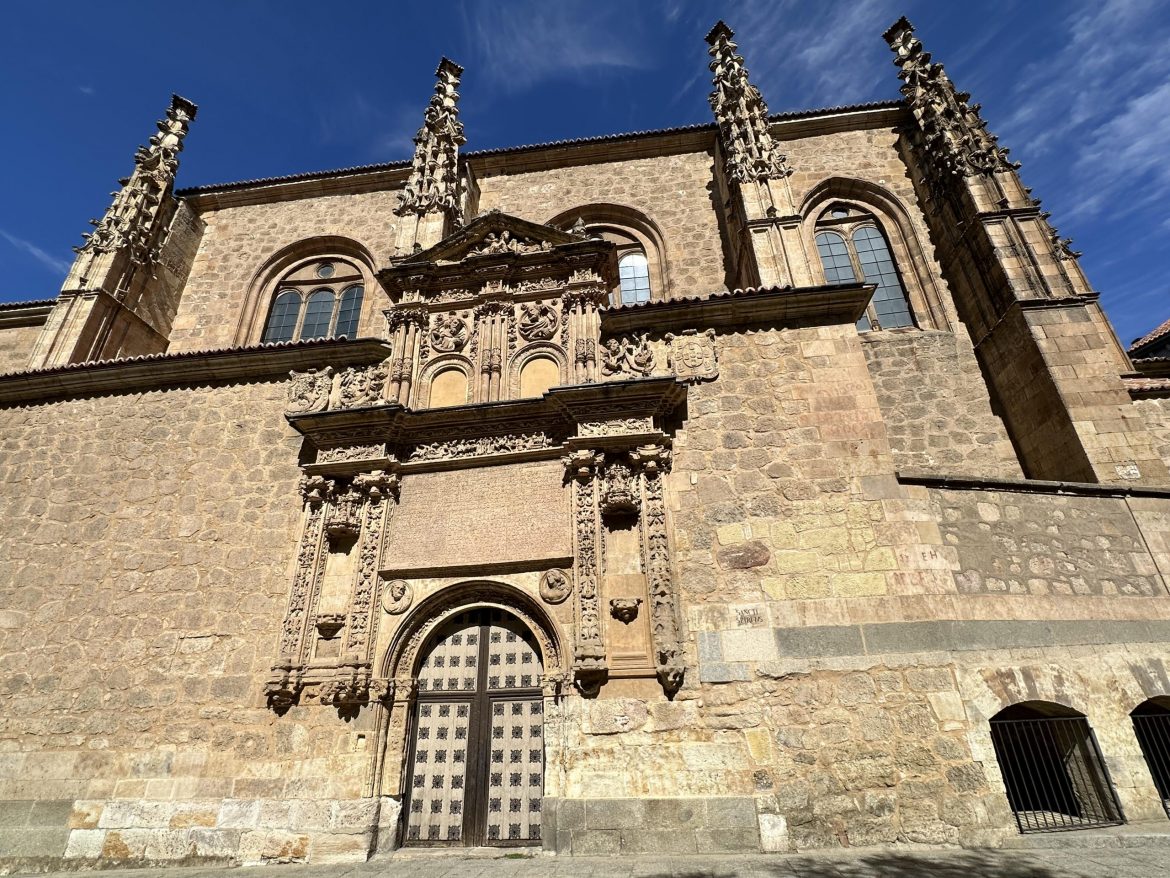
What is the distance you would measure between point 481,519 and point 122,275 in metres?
11.0

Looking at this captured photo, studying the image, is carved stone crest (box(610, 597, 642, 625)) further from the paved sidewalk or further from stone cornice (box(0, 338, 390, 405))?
stone cornice (box(0, 338, 390, 405))

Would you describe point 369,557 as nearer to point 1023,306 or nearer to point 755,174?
point 755,174

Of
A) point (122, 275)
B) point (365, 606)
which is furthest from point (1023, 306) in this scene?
point (122, 275)

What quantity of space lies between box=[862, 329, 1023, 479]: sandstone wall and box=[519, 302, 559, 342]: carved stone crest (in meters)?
5.96

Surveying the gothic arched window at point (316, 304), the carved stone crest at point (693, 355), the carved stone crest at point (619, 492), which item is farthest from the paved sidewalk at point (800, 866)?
the gothic arched window at point (316, 304)

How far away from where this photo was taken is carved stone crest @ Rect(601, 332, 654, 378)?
7434mm

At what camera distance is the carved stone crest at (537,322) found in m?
8.04

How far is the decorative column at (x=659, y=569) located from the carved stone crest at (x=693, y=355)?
1.15 m

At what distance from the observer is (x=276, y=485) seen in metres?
7.50

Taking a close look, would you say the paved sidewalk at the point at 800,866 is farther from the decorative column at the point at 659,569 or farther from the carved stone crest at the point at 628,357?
the carved stone crest at the point at 628,357

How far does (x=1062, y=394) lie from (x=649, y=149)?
10132 millimetres

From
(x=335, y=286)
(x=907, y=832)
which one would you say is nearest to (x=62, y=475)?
(x=335, y=286)

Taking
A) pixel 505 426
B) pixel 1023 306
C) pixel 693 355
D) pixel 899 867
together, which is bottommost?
pixel 899 867

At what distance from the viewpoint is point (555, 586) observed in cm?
639
